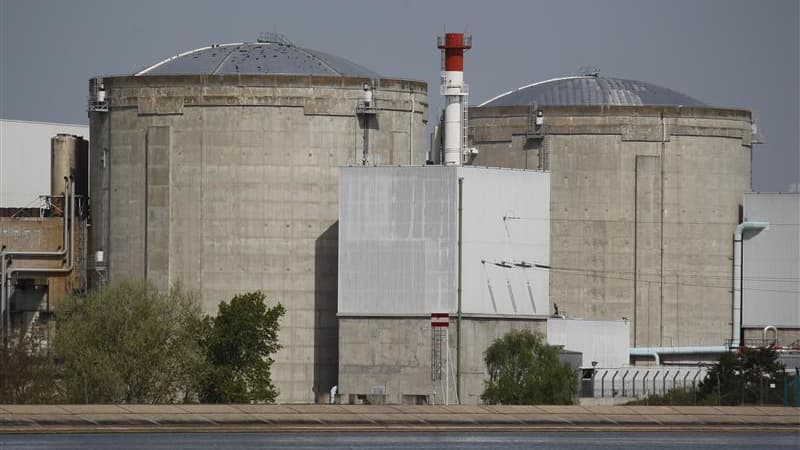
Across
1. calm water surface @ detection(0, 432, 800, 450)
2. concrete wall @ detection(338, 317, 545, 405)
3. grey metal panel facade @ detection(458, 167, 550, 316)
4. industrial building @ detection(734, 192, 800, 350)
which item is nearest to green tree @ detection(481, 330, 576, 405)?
concrete wall @ detection(338, 317, 545, 405)

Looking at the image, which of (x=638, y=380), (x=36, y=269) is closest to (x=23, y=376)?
(x=36, y=269)

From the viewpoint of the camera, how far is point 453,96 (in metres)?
106

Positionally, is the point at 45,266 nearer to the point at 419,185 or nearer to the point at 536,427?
the point at 419,185

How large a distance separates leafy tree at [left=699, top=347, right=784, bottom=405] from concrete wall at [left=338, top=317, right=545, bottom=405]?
1170 cm

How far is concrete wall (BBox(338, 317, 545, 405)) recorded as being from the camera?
100750 mm

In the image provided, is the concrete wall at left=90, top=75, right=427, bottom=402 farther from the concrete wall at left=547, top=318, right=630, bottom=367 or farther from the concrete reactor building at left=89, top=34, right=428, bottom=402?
the concrete wall at left=547, top=318, right=630, bottom=367

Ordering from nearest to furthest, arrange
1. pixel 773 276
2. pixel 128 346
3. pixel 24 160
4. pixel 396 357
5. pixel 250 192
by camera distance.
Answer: pixel 128 346 → pixel 396 357 → pixel 250 192 → pixel 773 276 → pixel 24 160

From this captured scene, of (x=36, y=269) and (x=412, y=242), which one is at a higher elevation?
(x=412, y=242)

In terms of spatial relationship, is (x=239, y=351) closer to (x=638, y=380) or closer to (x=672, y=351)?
(x=638, y=380)

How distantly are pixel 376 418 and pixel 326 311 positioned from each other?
30.5 metres

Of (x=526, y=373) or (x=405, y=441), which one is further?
(x=526, y=373)

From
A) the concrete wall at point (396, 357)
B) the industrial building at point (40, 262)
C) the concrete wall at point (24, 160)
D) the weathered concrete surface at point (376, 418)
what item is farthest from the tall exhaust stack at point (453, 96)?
the concrete wall at point (24, 160)

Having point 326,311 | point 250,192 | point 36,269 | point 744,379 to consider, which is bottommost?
point 744,379

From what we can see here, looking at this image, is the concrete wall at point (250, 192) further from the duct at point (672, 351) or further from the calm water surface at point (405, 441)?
the calm water surface at point (405, 441)
